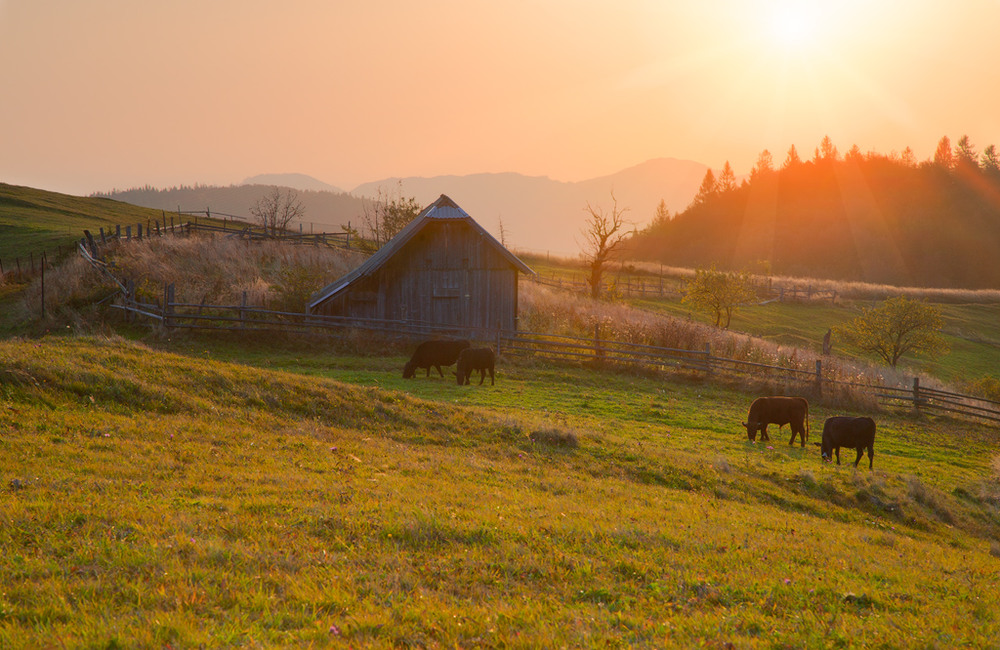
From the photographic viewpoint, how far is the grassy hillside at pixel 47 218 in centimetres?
4656

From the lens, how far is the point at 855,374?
2862cm

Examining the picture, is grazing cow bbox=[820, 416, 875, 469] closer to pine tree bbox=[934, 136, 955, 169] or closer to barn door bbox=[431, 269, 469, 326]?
barn door bbox=[431, 269, 469, 326]

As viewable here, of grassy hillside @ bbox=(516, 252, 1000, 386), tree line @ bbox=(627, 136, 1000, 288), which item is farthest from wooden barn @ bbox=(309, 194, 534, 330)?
tree line @ bbox=(627, 136, 1000, 288)

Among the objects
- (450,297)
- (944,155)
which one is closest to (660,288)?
(450,297)

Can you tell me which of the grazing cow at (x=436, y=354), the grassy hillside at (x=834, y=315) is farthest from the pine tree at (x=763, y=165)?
the grazing cow at (x=436, y=354)

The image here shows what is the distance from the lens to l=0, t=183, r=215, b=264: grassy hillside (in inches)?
1833

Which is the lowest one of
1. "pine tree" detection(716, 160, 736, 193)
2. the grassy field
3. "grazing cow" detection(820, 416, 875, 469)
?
"grazing cow" detection(820, 416, 875, 469)

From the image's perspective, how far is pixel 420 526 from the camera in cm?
753

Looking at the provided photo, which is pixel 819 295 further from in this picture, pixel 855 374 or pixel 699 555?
pixel 699 555

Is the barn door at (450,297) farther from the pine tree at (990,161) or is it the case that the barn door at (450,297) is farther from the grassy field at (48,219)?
the pine tree at (990,161)

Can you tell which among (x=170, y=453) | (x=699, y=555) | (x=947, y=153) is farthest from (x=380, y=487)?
(x=947, y=153)

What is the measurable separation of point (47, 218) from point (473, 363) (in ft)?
185

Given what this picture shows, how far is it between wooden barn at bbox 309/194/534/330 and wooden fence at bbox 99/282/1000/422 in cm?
190

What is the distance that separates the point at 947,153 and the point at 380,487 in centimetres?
14153
